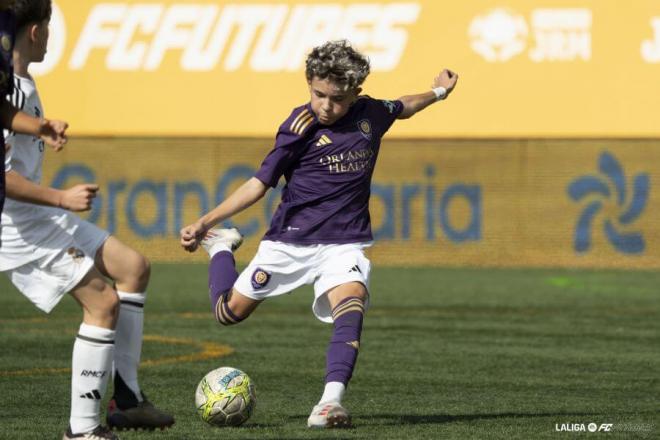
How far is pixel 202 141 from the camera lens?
2386 cm

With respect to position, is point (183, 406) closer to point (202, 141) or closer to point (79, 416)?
point (79, 416)

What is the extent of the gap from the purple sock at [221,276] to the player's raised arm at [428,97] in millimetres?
1274

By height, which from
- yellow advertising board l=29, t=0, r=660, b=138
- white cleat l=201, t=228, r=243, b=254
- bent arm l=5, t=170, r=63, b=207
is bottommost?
bent arm l=5, t=170, r=63, b=207

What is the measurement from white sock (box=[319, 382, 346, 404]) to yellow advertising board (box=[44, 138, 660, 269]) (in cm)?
1584

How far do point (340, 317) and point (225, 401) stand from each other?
0.72m

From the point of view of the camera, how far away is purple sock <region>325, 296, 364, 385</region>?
701cm

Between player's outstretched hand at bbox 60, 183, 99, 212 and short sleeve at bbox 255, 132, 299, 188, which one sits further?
short sleeve at bbox 255, 132, 299, 188

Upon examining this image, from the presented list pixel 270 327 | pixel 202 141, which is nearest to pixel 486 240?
pixel 202 141

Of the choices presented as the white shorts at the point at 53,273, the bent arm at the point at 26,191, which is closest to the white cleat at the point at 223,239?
the white shorts at the point at 53,273

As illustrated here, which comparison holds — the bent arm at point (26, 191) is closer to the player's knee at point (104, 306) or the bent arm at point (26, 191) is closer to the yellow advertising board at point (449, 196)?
the player's knee at point (104, 306)

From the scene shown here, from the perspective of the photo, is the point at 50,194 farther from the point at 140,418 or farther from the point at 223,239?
the point at 223,239

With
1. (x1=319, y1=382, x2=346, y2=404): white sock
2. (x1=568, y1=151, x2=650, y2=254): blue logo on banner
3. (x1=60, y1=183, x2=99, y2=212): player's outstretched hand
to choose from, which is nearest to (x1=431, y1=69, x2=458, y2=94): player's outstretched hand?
(x1=319, y1=382, x2=346, y2=404): white sock

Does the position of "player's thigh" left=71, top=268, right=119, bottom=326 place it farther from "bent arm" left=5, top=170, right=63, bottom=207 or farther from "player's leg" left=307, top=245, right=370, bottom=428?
"player's leg" left=307, top=245, right=370, bottom=428

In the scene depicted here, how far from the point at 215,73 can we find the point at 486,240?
5.70 metres
